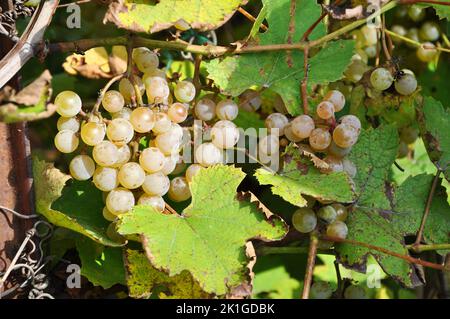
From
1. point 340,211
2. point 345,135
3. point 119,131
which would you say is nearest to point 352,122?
point 345,135

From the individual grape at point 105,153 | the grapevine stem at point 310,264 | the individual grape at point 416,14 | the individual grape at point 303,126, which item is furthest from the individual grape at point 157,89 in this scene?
the individual grape at point 416,14

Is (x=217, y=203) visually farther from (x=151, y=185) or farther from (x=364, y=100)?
(x=364, y=100)

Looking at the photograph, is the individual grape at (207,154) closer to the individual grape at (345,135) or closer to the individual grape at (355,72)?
the individual grape at (345,135)

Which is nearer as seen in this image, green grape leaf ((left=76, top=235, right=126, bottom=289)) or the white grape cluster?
the white grape cluster

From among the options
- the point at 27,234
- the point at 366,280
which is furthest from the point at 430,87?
the point at 27,234

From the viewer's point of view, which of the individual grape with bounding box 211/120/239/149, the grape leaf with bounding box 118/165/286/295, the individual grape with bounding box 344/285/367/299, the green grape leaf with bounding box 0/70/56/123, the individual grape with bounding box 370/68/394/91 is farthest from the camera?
the individual grape with bounding box 344/285/367/299

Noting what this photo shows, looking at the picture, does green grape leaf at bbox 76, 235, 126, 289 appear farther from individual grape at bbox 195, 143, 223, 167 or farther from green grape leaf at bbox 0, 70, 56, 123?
green grape leaf at bbox 0, 70, 56, 123

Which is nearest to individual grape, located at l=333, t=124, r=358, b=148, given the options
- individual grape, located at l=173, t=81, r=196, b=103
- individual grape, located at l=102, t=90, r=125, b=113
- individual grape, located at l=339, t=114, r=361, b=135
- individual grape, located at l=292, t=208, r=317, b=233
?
individual grape, located at l=339, t=114, r=361, b=135
